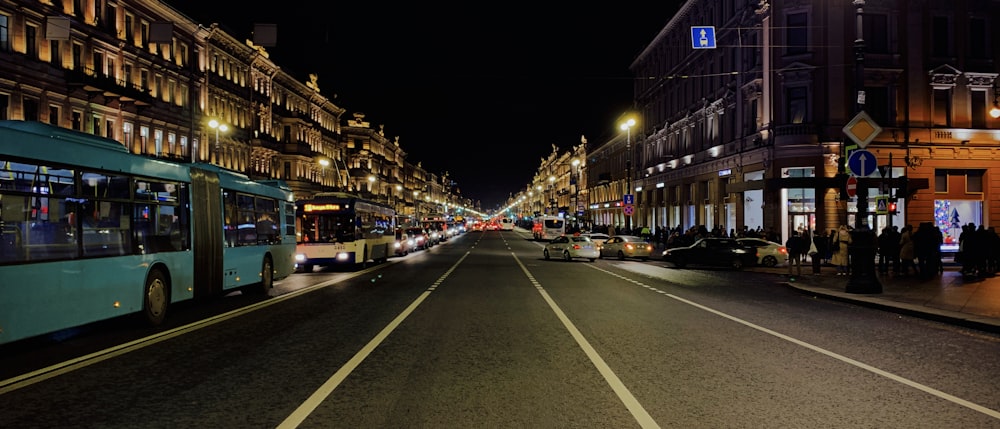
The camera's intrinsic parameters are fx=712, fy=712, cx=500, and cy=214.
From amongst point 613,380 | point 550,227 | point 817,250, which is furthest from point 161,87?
point 613,380

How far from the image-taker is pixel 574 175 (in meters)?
125

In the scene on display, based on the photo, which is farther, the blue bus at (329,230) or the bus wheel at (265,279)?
the blue bus at (329,230)

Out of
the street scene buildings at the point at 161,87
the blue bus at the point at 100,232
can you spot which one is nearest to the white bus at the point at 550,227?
the street scene buildings at the point at 161,87

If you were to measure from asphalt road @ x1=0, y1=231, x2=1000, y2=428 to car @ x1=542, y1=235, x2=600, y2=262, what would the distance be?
21.2 m

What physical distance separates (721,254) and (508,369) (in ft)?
80.4

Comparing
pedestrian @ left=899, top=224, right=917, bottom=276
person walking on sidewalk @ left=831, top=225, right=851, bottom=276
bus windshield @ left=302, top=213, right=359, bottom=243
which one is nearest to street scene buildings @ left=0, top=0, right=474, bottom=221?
bus windshield @ left=302, top=213, right=359, bottom=243

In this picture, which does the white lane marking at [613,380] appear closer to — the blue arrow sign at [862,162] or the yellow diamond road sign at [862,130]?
the blue arrow sign at [862,162]

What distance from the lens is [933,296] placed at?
17.2 meters

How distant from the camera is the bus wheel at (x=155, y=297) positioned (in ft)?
40.7

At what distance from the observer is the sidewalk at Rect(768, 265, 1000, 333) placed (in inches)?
532

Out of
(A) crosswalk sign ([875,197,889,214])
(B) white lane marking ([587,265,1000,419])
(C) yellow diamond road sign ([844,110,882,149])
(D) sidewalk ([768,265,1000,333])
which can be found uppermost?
(C) yellow diamond road sign ([844,110,882,149])

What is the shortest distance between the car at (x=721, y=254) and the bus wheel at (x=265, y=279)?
19.1m

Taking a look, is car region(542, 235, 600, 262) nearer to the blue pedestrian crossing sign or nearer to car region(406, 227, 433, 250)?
the blue pedestrian crossing sign

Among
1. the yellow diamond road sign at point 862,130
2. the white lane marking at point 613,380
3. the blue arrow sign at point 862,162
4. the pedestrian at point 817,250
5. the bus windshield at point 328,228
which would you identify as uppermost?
Result: the yellow diamond road sign at point 862,130
